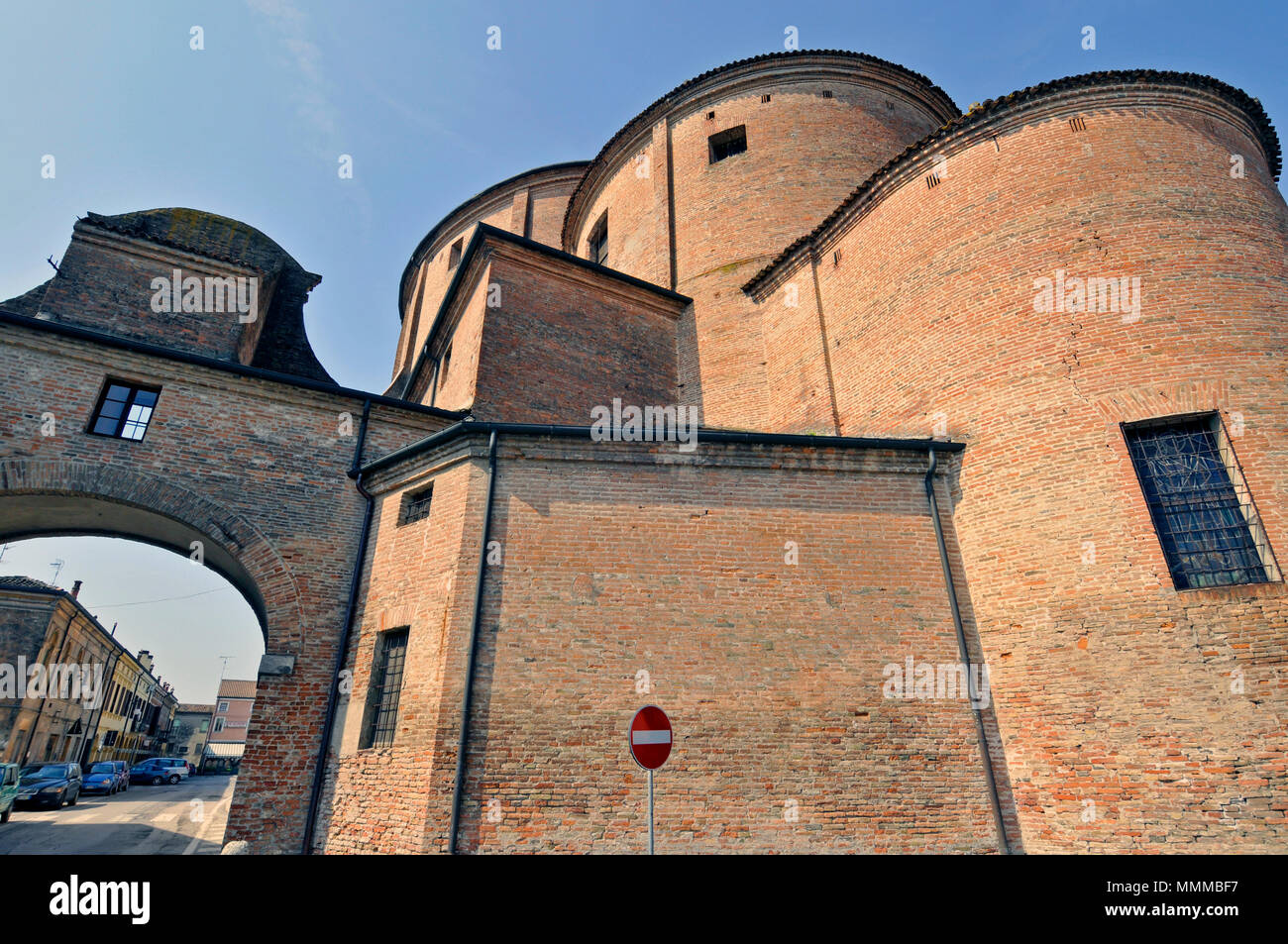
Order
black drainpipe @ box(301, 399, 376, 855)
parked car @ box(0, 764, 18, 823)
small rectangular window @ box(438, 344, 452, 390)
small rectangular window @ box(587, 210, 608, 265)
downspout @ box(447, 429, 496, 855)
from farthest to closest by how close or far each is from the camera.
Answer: small rectangular window @ box(587, 210, 608, 265) < parked car @ box(0, 764, 18, 823) < small rectangular window @ box(438, 344, 452, 390) < black drainpipe @ box(301, 399, 376, 855) < downspout @ box(447, 429, 496, 855)

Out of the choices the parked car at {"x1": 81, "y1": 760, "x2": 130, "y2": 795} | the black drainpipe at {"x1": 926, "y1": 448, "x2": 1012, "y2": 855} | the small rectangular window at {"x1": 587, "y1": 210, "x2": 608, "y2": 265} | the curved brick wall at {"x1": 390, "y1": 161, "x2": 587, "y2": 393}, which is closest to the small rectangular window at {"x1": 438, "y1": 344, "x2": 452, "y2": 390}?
the small rectangular window at {"x1": 587, "y1": 210, "x2": 608, "y2": 265}

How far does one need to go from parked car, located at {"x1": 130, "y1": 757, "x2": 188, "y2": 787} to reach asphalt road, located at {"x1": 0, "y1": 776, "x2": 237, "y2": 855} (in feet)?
24.7

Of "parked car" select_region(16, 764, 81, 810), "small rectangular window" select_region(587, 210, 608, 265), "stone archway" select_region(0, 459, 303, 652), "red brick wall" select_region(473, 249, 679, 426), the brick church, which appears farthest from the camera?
"small rectangular window" select_region(587, 210, 608, 265)

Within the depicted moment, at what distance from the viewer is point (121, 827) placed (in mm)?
14906

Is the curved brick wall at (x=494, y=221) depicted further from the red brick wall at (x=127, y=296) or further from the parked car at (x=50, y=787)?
the parked car at (x=50, y=787)

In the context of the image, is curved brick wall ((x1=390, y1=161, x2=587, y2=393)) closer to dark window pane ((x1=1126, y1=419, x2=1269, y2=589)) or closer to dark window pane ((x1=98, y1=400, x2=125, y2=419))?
dark window pane ((x1=98, y1=400, x2=125, y2=419))

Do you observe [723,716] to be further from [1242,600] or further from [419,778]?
[1242,600]

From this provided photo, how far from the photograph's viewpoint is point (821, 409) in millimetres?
11555

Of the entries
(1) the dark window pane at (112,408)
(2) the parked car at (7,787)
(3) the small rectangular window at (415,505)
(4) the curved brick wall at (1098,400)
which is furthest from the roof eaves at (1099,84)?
(2) the parked car at (7,787)

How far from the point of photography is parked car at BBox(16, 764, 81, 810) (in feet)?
59.0

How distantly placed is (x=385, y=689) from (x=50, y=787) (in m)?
17.4

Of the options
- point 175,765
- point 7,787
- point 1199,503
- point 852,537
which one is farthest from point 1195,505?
point 175,765
